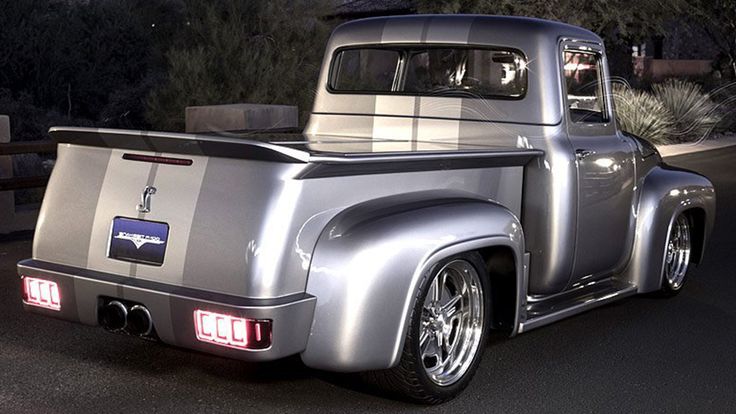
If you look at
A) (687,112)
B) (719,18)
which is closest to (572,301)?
(687,112)

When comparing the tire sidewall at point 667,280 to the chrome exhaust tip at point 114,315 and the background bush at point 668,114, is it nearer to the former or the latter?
the chrome exhaust tip at point 114,315

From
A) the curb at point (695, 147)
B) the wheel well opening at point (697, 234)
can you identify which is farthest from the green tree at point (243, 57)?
the wheel well opening at point (697, 234)

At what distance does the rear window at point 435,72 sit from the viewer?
21.1 ft

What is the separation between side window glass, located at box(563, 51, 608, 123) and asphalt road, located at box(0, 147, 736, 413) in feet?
4.44

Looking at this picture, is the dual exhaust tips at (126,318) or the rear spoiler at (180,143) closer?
the rear spoiler at (180,143)

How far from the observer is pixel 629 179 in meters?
6.88

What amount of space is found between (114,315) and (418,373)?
141 centimetres

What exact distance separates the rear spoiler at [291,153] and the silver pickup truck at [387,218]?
1 centimetres

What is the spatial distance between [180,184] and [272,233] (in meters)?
0.56

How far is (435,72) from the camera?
263 inches

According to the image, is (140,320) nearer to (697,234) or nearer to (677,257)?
(677,257)

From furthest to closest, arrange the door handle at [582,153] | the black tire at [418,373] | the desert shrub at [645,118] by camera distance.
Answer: the desert shrub at [645,118] → the door handle at [582,153] → the black tire at [418,373]

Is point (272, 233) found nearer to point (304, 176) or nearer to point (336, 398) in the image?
point (304, 176)

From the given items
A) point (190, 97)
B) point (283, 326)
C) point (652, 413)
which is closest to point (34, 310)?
Answer: point (283, 326)
